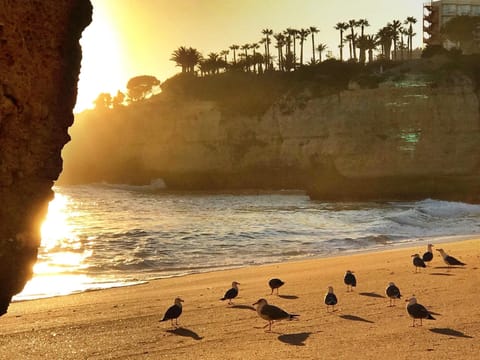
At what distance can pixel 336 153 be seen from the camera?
184ft

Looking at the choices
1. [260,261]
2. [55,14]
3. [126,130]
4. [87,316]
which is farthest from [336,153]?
[55,14]

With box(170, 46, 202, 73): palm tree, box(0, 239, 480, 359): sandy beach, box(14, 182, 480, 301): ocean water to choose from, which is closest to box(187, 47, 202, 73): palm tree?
box(170, 46, 202, 73): palm tree

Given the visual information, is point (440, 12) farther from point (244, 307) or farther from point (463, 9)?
point (244, 307)

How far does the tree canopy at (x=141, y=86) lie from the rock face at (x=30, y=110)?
97316 millimetres

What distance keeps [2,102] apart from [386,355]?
13.6 feet

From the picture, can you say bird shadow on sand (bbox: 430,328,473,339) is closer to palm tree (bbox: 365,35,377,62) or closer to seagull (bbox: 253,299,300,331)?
seagull (bbox: 253,299,300,331)

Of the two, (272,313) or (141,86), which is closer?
(272,313)

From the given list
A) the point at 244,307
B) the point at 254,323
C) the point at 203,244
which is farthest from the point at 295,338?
the point at 203,244

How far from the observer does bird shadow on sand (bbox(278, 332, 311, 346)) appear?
6.01 metres

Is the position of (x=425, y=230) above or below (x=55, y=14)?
below

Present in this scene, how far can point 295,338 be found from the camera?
620cm

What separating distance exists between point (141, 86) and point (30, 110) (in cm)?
9860

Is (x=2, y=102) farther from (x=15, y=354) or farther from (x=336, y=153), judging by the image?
(x=336, y=153)

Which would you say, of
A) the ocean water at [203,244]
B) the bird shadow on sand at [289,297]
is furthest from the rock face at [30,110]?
the ocean water at [203,244]
